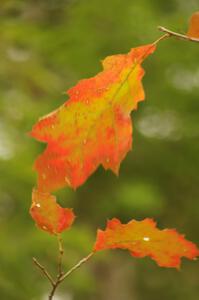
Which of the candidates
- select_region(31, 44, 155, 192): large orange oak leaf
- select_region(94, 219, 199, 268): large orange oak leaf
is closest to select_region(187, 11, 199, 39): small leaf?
select_region(31, 44, 155, 192): large orange oak leaf

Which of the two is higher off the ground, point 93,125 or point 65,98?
point 65,98

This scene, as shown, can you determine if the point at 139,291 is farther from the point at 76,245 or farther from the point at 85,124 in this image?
the point at 85,124

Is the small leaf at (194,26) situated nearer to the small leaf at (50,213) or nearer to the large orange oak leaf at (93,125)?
the large orange oak leaf at (93,125)

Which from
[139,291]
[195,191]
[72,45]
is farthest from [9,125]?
[139,291]

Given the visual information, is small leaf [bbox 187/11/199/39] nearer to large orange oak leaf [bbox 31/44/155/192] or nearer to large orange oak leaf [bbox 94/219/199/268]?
large orange oak leaf [bbox 31/44/155/192]

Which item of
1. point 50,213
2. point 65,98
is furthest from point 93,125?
point 65,98

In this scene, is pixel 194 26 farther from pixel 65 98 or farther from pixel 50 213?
pixel 65 98
